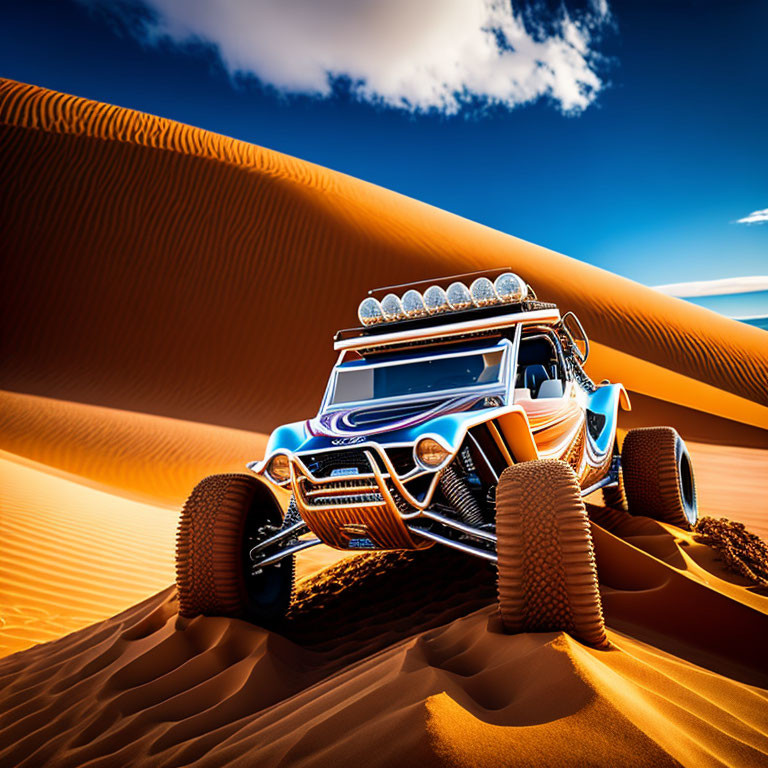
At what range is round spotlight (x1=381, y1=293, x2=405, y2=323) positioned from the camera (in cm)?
496

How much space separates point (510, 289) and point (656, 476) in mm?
2768

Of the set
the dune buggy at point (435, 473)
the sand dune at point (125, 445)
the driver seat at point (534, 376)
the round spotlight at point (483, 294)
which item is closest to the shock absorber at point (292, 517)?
the dune buggy at point (435, 473)

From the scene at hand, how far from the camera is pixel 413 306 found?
4973 mm

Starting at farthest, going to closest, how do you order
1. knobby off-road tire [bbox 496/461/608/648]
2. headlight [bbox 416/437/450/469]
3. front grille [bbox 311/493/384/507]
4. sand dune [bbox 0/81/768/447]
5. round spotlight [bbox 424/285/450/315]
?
1. sand dune [bbox 0/81/768/447]
2. round spotlight [bbox 424/285/450/315]
3. front grille [bbox 311/493/384/507]
4. headlight [bbox 416/437/450/469]
5. knobby off-road tire [bbox 496/461/608/648]

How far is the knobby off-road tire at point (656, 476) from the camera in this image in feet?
→ 19.6

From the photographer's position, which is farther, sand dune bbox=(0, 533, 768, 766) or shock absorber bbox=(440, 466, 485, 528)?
shock absorber bbox=(440, 466, 485, 528)

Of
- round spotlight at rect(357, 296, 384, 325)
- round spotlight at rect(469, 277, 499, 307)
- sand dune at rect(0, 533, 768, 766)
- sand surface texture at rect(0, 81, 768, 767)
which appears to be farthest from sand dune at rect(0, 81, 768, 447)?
sand dune at rect(0, 533, 768, 766)

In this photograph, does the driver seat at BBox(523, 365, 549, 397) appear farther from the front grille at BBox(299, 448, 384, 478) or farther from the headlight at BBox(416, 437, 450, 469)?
the front grille at BBox(299, 448, 384, 478)

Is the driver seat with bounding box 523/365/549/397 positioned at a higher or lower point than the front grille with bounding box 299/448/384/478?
higher

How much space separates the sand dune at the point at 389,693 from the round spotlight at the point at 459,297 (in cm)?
214

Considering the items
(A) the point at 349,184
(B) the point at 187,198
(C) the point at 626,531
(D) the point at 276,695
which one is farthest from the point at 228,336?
(D) the point at 276,695

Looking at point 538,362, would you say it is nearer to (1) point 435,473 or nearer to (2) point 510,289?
(2) point 510,289

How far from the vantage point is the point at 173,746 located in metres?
2.51

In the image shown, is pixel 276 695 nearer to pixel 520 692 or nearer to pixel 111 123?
pixel 520 692
